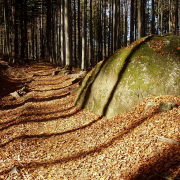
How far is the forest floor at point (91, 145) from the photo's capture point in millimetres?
3730

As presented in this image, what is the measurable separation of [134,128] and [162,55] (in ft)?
11.2

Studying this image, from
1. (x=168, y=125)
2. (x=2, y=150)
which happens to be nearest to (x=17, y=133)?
(x=2, y=150)

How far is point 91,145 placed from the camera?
17.3 ft

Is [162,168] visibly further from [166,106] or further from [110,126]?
[110,126]

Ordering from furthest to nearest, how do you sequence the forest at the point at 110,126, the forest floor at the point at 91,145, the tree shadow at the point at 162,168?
the forest at the point at 110,126 < the forest floor at the point at 91,145 < the tree shadow at the point at 162,168

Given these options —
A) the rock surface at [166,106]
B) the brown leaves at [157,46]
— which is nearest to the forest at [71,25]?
the brown leaves at [157,46]

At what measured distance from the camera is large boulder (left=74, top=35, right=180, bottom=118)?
6293 mm

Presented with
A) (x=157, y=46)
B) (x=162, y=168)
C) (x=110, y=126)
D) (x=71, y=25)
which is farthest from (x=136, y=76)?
(x=71, y=25)

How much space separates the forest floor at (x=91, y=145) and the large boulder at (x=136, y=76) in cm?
44

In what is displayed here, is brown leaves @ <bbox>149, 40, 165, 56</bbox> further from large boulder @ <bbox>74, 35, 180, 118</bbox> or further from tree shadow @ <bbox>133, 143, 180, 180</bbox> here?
tree shadow @ <bbox>133, 143, 180, 180</bbox>

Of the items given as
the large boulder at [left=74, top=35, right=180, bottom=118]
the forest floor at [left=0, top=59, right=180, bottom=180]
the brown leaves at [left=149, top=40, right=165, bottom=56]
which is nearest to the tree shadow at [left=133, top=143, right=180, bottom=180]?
the forest floor at [left=0, top=59, right=180, bottom=180]

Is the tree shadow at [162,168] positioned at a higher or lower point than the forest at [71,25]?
lower

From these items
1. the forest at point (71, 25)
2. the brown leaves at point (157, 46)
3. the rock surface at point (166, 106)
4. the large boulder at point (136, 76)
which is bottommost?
the rock surface at point (166, 106)

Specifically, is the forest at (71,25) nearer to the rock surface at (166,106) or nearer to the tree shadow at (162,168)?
the rock surface at (166,106)
